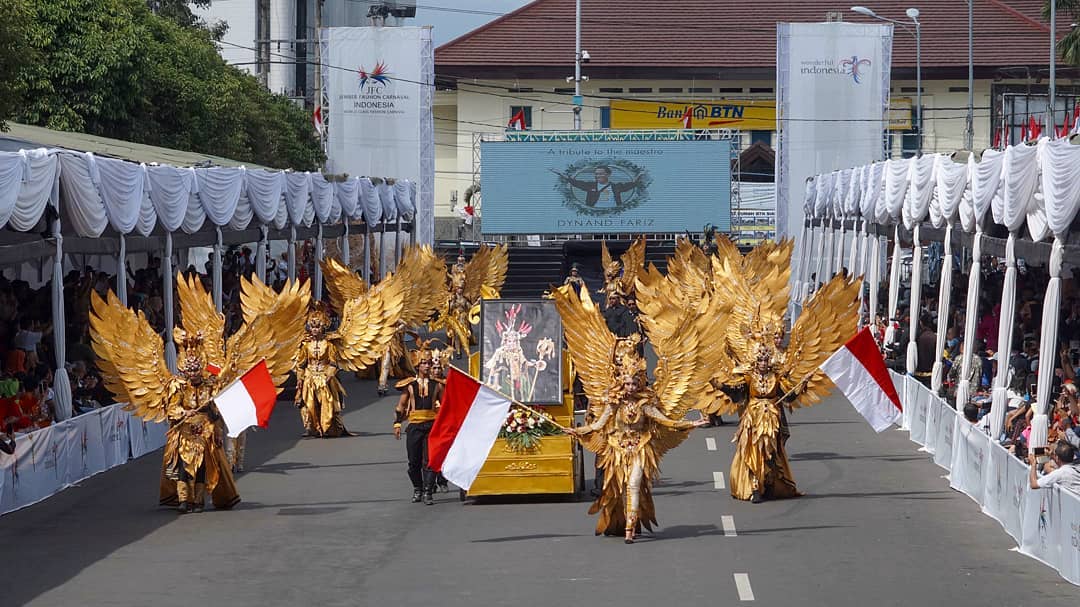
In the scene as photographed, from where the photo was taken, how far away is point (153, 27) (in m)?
41.8

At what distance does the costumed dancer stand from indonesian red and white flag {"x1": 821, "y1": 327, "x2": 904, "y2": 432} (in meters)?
4.16

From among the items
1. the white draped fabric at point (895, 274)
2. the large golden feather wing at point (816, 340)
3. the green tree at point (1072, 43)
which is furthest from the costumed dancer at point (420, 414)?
the green tree at point (1072, 43)

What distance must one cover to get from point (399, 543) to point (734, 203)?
137 feet

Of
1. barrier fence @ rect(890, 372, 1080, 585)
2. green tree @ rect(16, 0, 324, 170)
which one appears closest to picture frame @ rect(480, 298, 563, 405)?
barrier fence @ rect(890, 372, 1080, 585)

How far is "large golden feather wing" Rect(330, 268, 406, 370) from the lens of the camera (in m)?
23.8

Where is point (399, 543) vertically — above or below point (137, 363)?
below

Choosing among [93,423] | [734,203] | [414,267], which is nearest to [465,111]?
[734,203]

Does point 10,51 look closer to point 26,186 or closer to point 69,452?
point 26,186

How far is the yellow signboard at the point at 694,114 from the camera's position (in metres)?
69.5

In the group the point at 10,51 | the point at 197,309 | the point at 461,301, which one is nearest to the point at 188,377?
the point at 197,309

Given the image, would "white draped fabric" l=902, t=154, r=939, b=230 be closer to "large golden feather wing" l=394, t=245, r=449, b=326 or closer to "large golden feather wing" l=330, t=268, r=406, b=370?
"large golden feather wing" l=330, t=268, r=406, b=370

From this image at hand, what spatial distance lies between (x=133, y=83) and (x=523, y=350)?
22404 millimetres

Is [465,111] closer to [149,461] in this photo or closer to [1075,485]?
[149,461]

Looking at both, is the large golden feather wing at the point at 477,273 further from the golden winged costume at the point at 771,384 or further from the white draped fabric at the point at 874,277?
the golden winged costume at the point at 771,384
